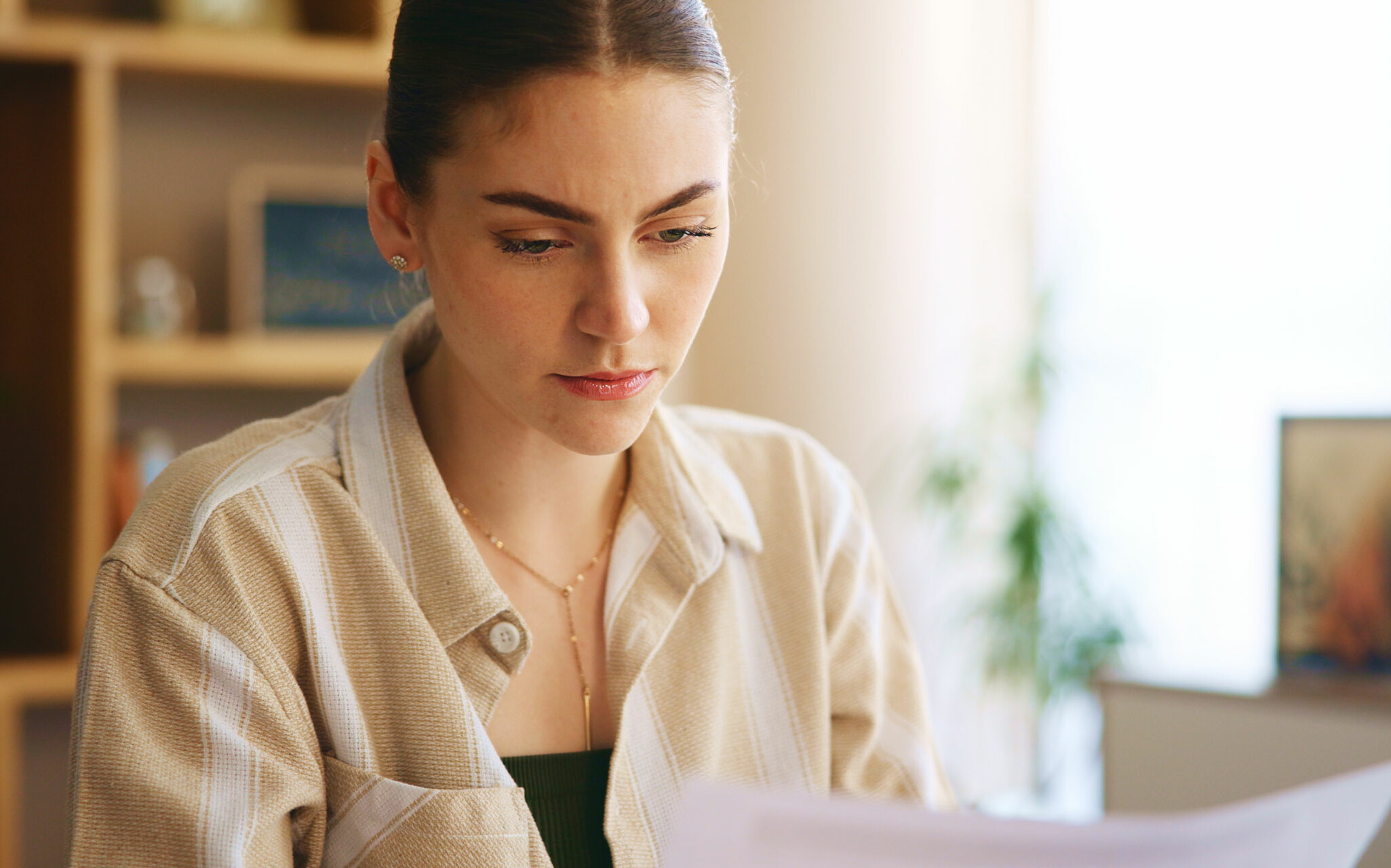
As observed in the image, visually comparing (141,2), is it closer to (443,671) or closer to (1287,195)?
(443,671)

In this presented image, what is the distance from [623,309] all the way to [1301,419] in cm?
160

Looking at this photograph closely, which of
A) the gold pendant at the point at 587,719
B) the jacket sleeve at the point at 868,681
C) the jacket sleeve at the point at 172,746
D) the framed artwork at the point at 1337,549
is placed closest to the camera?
the jacket sleeve at the point at 172,746

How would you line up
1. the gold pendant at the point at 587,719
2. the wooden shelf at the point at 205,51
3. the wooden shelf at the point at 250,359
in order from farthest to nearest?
1. the wooden shelf at the point at 250,359
2. the wooden shelf at the point at 205,51
3. the gold pendant at the point at 587,719

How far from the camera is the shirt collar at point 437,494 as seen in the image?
1074 mm

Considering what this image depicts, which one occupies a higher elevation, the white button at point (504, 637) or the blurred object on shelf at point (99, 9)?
the blurred object on shelf at point (99, 9)

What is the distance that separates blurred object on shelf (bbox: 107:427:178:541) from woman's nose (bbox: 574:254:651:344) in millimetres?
1753

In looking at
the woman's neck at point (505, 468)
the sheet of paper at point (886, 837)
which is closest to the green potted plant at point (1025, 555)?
the woman's neck at point (505, 468)

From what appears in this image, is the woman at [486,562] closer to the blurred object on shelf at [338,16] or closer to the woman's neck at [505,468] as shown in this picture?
the woman's neck at [505,468]

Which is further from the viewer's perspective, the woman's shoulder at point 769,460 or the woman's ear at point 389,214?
the woman's shoulder at point 769,460

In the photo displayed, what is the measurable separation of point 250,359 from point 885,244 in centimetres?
175

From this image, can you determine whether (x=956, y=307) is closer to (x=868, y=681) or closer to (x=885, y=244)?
(x=885, y=244)

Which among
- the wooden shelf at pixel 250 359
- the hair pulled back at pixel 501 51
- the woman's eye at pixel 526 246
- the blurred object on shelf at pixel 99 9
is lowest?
the wooden shelf at pixel 250 359

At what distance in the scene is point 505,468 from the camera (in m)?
1.17

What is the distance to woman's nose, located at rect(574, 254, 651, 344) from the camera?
97 cm
